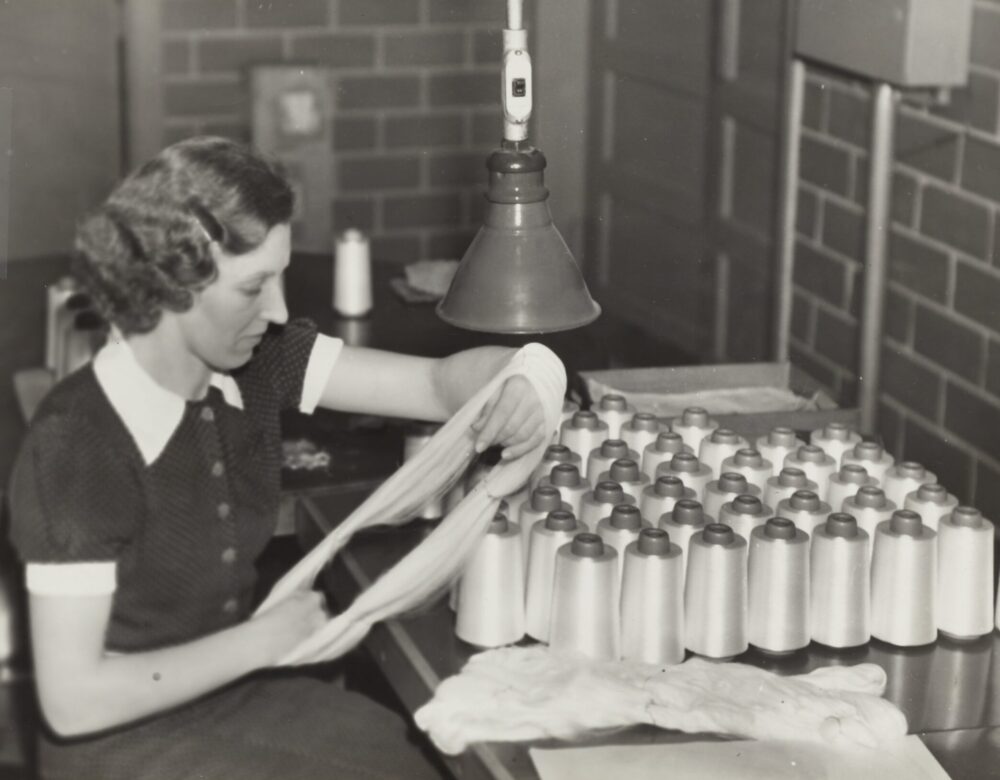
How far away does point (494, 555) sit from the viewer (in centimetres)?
182

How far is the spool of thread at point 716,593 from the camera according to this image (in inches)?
69.1

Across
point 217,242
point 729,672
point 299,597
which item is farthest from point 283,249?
point 729,672

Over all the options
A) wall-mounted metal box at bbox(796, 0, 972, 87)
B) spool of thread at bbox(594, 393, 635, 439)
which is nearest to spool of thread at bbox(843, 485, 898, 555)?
spool of thread at bbox(594, 393, 635, 439)

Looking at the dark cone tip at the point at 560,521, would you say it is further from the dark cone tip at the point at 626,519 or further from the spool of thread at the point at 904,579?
the spool of thread at the point at 904,579

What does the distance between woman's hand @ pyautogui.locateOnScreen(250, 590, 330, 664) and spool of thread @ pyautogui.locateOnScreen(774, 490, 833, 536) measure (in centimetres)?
59

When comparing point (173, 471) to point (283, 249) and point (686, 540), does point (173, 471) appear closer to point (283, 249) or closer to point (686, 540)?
point (283, 249)

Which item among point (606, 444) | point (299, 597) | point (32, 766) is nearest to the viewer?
point (299, 597)

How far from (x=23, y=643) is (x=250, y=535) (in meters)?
0.48

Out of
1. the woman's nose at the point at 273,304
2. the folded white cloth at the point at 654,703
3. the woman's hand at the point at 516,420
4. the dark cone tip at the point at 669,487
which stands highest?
the woman's nose at the point at 273,304

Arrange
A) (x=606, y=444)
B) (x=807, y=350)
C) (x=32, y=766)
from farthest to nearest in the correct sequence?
(x=807, y=350) < (x=32, y=766) < (x=606, y=444)

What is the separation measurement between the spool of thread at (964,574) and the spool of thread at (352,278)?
180 centimetres

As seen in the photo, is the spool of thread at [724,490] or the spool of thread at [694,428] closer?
the spool of thread at [724,490]

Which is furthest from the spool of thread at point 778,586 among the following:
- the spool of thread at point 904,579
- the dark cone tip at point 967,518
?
the dark cone tip at point 967,518

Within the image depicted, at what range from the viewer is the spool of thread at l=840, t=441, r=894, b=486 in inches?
82.3
